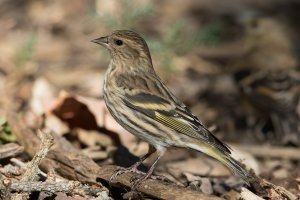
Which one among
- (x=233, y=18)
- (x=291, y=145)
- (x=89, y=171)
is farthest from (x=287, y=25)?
(x=89, y=171)

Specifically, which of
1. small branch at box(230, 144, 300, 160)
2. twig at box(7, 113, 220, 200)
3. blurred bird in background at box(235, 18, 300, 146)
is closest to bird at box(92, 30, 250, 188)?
twig at box(7, 113, 220, 200)

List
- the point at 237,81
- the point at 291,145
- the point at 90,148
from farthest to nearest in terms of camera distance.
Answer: the point at 237,81
the point at 291,145
the point at 90,148

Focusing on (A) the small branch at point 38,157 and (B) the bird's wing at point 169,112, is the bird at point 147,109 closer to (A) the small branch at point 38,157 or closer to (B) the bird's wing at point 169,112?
(B) the bird's wing at point 169,112

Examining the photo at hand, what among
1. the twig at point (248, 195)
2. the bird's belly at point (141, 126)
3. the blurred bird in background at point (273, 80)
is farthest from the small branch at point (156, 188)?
the blurred bird in background at point (273, 80)

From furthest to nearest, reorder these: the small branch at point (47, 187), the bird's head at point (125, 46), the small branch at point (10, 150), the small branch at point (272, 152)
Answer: the small branch at point (272, 152), the bird's head at point (125, 46), the small branch at point (10, 150), the small branch at point (47, 187)

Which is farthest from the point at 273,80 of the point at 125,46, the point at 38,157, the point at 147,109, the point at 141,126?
the point at 38,157

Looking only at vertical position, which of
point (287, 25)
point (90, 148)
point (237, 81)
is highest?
point (287, 25)

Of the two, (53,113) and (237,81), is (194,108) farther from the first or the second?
(53,113)

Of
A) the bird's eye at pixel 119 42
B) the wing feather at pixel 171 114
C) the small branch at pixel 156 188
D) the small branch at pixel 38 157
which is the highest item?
the bird's eye at pixel 119 42
